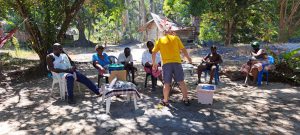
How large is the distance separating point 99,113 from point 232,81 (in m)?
4.63

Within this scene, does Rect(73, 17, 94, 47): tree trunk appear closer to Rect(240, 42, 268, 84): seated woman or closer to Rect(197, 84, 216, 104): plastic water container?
Rect(240, 42, 268, 84): seated woman

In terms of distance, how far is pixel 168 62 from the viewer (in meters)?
6.17

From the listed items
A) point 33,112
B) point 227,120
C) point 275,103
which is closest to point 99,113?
point 33,112

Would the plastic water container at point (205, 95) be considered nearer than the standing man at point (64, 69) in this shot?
Yes

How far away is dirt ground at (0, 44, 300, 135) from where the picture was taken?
16.6 ft

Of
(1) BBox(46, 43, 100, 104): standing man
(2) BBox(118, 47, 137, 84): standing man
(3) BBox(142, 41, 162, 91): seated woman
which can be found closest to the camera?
(1) BBox(46, 43, 100, 104): standing man

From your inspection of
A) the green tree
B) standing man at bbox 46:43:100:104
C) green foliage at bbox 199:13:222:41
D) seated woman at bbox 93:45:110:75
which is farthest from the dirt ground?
green foliage at bbox 199:13:222:41

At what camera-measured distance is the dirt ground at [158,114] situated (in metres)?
5.07

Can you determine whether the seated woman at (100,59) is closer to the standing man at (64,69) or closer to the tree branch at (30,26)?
the standing man at (64,69)

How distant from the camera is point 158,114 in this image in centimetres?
589

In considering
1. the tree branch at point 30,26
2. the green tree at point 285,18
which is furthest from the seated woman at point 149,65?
the green tree at point 285,18

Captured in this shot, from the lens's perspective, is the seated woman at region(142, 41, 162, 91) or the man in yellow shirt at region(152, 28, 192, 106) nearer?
the man in yellow shirt at region(152, 28, 192, 106)

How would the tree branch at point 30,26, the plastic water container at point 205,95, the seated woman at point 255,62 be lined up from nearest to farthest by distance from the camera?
1. the plastic water container at point 205,95
2. the seated woman at point 255,62
3. the tree branch at point 30,26

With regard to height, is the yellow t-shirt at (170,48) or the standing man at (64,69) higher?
the yellow t-shirt at (170,48)
